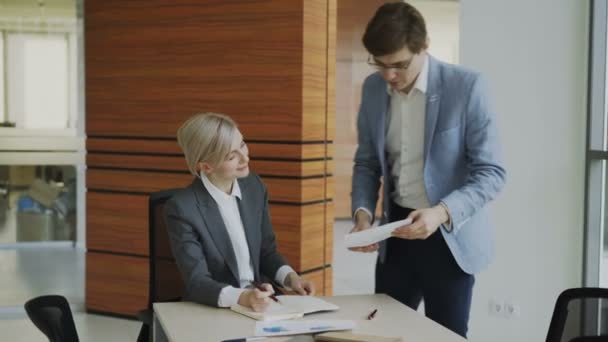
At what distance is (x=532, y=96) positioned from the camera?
15.6 feet

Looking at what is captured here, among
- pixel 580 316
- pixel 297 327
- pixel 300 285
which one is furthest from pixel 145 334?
pixel 580 316

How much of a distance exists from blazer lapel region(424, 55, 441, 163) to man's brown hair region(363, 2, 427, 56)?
167 millimetres

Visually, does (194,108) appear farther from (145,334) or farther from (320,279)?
(145,334)

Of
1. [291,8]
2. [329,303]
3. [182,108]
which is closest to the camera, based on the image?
[329,303]

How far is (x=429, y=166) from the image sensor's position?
2871 millimetres

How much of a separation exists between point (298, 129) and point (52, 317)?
3078 millimetres

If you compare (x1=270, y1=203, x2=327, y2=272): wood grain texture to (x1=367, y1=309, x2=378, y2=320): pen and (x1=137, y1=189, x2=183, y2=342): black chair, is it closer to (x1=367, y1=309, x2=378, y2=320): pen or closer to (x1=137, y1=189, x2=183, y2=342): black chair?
(x1=137, y1=189, x2=183, y2=342): black chair

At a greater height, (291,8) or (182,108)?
(291,8)

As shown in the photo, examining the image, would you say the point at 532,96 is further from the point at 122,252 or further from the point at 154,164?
the point at 122,252

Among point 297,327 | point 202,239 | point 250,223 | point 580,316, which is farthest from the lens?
point 250,223

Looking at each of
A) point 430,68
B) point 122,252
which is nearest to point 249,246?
point 430,68

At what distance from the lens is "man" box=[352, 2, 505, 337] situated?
9.07 ft

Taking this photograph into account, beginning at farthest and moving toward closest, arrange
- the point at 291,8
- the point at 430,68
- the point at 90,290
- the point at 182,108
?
the point at 90,290, the point at 182,108, the point at 291,8, the point at 430,68

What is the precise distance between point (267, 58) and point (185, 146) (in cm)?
237
